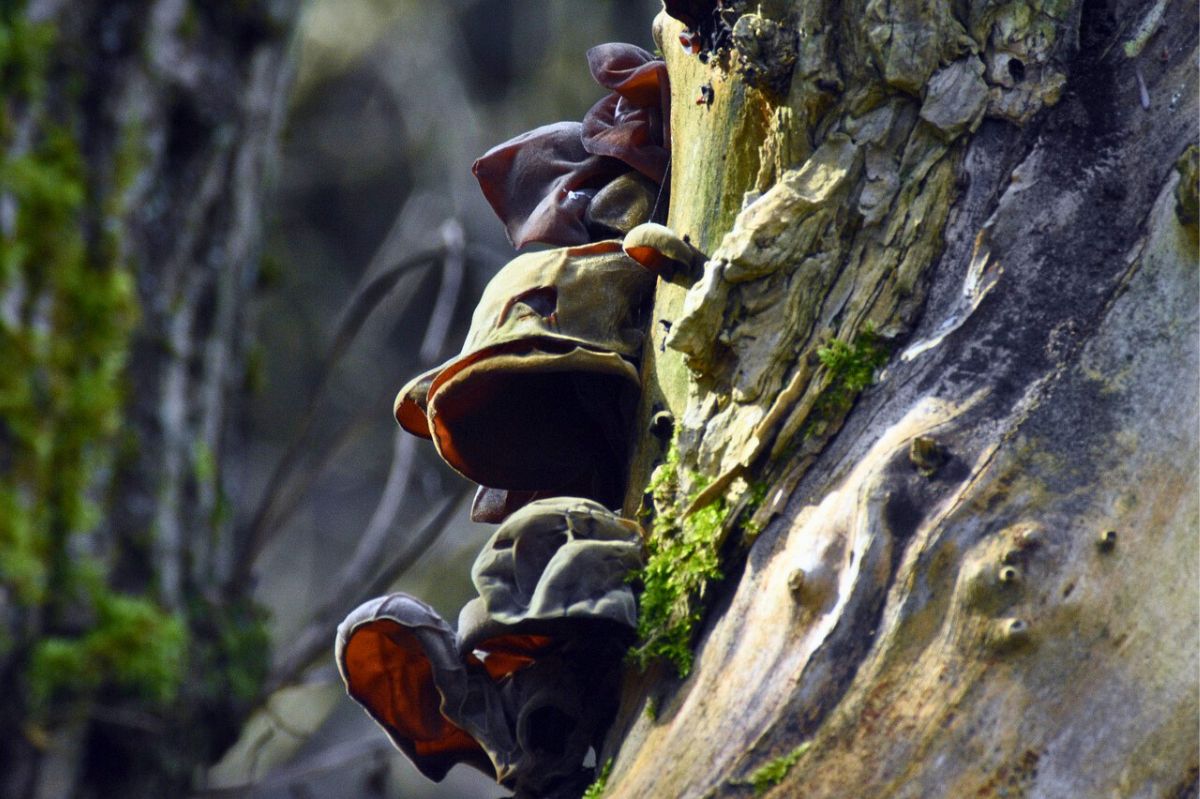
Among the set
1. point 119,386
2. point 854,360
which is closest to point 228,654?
point 119,386

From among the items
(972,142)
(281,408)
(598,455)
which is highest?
(972,142)

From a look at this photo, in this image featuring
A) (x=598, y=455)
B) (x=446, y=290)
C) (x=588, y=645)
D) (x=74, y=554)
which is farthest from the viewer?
(x=446, y=290)

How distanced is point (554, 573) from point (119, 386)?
2.49m

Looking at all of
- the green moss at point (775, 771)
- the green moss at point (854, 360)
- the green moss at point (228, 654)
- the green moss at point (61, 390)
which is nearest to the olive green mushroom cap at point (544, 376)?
the green moss at point (854, 360)

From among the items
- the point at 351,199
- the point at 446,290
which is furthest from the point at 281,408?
the point at 446,290

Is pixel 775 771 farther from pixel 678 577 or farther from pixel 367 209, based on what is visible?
pixel 367 209

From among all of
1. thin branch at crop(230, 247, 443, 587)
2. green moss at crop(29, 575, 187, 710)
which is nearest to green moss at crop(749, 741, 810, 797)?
green moss at crop(29, 575, 187, 710)

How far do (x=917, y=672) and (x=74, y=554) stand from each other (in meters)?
2.74

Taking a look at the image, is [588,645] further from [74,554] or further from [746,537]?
[74,554]

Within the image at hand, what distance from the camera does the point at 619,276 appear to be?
1693 mm

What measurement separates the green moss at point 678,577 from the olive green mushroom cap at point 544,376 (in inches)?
8.1

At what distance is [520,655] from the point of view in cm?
164

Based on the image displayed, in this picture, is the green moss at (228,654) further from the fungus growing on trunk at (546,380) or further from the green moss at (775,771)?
the green moss at (775,771)

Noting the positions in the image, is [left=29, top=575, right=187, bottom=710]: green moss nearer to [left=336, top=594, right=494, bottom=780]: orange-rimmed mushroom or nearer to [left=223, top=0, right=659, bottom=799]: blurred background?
[left=336, top=594, right=494, bottom=780]: orange-rimmed mushroom
